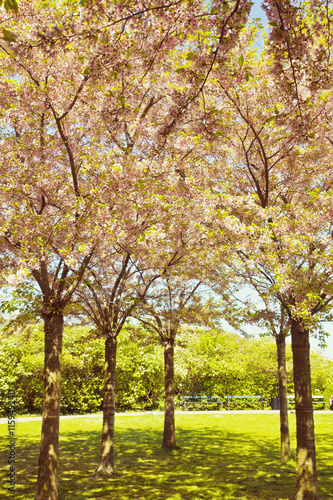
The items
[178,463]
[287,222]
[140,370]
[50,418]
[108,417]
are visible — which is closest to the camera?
[50,418]

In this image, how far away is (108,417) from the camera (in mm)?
9078

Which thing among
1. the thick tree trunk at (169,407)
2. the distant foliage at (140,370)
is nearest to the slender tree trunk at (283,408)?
the thick tree trunk at (169,407)

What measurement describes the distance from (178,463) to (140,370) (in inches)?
515

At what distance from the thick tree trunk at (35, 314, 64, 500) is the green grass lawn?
38.8 inches

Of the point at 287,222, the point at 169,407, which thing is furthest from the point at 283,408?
the point at 287,222

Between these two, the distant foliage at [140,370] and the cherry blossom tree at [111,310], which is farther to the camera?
the distant foliage at [140,370]

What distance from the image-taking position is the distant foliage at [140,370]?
21.5m

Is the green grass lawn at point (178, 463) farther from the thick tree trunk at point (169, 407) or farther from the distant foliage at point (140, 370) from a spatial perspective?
the distant foliage at point (140, 370)

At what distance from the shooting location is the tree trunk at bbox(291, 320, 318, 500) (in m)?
6.43

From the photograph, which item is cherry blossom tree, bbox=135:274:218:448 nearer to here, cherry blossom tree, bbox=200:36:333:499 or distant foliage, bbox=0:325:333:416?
→ cherry blossom tree, bbox=200:36:333:499

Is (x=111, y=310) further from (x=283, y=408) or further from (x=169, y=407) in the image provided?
(x=283, y=408)

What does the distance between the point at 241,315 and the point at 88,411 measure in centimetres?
1618

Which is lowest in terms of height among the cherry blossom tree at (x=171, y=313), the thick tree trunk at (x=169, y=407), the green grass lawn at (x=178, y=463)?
the green grass lawn at (x=178, y=463)

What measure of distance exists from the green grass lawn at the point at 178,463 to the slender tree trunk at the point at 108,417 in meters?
0.31
